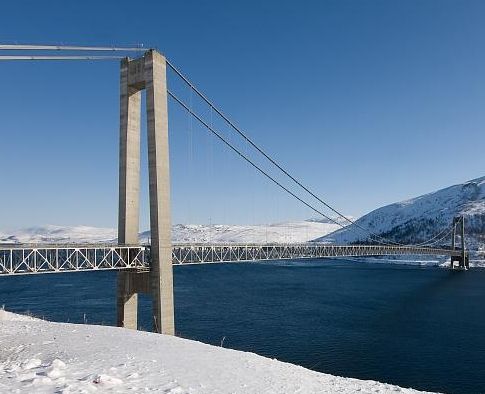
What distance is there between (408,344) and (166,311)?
2347 centimetres

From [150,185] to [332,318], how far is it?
101 ft

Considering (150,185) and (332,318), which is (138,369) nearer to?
(150,185)

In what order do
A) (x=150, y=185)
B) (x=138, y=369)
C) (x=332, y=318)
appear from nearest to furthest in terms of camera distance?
(x=138, y=369) → (x=150, y=185) → (x=332, y=318)

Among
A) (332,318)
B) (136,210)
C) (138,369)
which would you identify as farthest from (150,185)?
(332,318)

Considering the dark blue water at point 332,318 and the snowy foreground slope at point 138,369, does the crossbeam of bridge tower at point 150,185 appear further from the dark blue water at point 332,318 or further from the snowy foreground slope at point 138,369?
the snowy foreground slope at point 138,369

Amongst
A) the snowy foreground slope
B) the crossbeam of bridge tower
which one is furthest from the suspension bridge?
the snowy foreground slope

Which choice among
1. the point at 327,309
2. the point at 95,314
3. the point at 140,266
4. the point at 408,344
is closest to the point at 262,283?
the point at 327,309

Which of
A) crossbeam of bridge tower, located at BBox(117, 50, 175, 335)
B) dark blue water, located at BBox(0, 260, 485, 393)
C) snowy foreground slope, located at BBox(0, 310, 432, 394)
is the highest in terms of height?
crossbeam of bridge tower, located at BBox(117, 50, 175, 335)

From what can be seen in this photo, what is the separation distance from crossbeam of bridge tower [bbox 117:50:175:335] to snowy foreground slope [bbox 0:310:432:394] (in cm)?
1345

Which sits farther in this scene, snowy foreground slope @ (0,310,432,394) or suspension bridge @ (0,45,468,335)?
suspension bridge @ (0,45,468,335)

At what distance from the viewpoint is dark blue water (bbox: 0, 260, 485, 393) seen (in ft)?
115

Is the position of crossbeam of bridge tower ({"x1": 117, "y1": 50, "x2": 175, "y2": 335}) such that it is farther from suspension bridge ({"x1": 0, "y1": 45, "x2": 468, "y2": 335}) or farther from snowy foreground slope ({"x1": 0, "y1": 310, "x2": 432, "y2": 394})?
snowy foreground slope ({"x1": 0, "y1": 310, "x2": 432, "y2": 394})

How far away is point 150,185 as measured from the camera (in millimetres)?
32375

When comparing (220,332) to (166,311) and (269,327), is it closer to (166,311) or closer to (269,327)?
(269,327)
